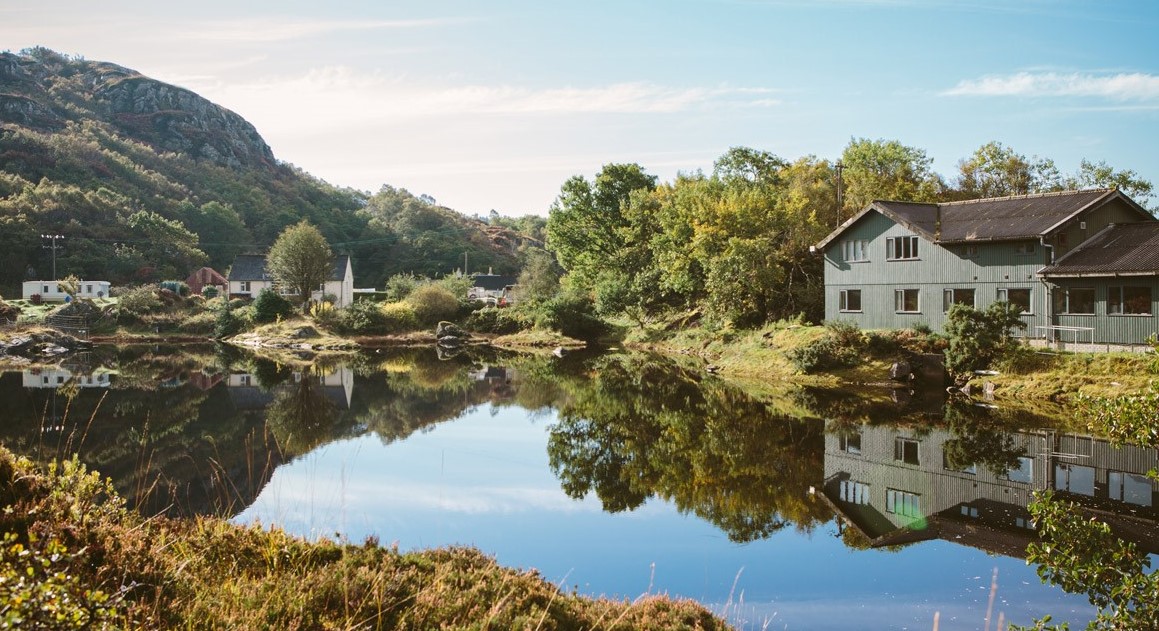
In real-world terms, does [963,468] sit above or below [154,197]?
below

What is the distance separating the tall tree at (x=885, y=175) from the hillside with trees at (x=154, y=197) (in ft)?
180

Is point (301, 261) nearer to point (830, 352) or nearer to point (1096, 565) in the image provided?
point (830, 352)

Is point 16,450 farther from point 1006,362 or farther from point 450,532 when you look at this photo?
point 1006,362

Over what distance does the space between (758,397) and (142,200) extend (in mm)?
88257

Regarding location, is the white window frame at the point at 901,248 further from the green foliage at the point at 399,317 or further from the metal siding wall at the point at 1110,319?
the green foliage at the point at 399,317

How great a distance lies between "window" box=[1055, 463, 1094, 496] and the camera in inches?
568

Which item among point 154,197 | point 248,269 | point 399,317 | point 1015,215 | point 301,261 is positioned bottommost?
point 399,317

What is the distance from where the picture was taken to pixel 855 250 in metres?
36.2

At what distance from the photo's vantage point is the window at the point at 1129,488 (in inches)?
536

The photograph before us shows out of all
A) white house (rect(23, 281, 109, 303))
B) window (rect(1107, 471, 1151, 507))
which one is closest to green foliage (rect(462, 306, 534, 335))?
white house (rect(23, 281, 109, 303))

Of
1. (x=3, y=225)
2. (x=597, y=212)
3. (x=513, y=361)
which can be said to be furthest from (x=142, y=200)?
(x=513, y=361)

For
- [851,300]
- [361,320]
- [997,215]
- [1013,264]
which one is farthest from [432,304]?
[1013,264]

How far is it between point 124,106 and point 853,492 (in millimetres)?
148149

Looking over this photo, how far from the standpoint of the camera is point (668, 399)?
88.1ft
